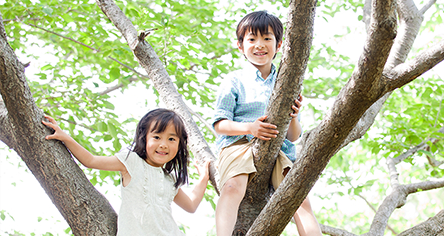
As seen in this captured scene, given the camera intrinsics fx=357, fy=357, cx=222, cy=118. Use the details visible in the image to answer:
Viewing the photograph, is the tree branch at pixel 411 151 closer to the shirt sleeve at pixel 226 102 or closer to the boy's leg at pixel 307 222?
the boy's leg at pixel 307 222

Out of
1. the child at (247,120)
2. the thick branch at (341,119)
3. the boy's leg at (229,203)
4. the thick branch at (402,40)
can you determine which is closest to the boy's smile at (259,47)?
the child at (247,120)

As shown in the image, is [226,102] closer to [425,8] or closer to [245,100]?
[245,100]

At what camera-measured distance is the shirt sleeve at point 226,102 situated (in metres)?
1.88

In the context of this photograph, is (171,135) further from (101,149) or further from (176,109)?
(101,149)

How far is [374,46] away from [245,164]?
920 millimetres

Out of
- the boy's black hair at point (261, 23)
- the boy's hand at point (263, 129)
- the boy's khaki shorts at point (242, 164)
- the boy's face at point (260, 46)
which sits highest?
the boy's black hair at point (261, 23)

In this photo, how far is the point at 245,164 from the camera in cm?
171

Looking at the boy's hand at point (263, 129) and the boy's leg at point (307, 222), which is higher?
the boy's hand at point (263, 129)

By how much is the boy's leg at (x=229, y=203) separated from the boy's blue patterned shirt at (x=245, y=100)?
0.89ft

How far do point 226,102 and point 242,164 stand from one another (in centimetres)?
38

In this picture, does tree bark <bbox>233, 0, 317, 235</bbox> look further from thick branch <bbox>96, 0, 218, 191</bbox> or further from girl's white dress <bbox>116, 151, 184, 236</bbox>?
thick branch <bbox>96, 0, 218, 191</bbox>

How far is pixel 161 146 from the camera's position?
71.1 inches

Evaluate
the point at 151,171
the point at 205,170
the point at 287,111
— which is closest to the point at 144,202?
the point at 151,171

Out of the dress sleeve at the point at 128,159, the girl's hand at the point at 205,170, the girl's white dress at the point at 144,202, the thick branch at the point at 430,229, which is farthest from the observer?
the girl's hand at the point at 205,170
